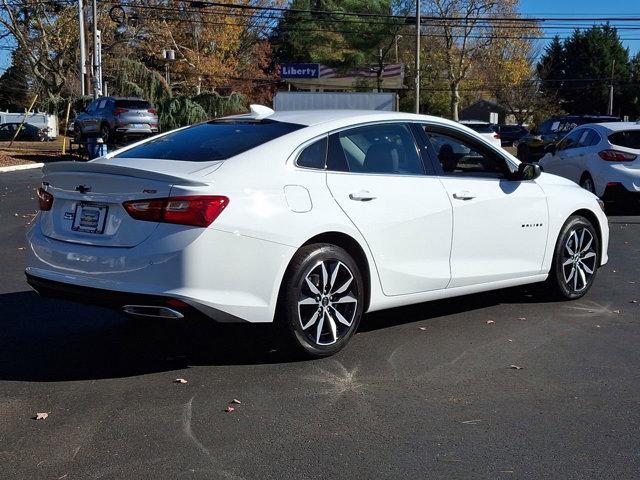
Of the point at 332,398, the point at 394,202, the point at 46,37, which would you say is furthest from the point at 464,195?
the point at 46,37

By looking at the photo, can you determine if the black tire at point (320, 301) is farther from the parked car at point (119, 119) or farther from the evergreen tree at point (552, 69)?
the evergreen tree at point (552, 69)

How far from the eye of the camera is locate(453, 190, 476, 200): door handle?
244 inches

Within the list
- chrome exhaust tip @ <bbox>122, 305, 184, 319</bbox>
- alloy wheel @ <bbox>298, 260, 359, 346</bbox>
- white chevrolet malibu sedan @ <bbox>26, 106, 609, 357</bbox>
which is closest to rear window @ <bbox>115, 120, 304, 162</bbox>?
white chevrolet malibu sedan @ <bbox>26, 106, 609, 357</bbox>

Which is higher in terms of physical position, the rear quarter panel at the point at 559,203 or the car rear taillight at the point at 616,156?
the car rear taillight at the point at 616,156

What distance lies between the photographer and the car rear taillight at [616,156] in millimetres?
13758

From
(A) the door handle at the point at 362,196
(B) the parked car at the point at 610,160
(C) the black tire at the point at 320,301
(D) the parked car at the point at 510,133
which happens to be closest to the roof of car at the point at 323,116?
(A) the door handle at the point at 362,196

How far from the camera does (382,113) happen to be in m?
6.21

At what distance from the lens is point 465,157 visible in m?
6.57

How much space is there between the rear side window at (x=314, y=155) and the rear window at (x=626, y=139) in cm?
975

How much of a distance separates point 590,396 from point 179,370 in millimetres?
2521

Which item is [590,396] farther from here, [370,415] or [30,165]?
[30,165]

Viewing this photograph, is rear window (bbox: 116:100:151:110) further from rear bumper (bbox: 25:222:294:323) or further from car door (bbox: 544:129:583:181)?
rear bumper (bbox: 25:222:294:323)

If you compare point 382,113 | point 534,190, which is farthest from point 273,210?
point 534,190

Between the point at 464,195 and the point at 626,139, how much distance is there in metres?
8.83
